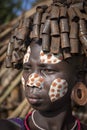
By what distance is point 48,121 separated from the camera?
9.26 feet

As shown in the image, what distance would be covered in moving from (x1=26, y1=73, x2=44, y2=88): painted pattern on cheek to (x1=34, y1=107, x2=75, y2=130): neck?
23 centimetres

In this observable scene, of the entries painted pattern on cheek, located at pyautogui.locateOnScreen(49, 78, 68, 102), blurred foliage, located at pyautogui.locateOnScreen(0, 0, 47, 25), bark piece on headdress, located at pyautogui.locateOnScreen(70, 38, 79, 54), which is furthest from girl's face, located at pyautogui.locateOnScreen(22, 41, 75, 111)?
blurred foliage, located at pyautogui.locateOnScreen(0, 0, 47, 25)

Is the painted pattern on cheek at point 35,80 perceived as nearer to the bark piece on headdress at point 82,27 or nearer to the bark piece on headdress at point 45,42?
the bark piece on headdress at point 45,42

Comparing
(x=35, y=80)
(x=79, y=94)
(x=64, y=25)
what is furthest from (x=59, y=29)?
(x=79, y=94)

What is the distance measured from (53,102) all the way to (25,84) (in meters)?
0.22

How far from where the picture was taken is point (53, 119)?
9.25 feet

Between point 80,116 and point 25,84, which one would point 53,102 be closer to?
point 25,84

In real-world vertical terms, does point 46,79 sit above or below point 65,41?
below

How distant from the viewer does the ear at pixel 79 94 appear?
2.79 meters

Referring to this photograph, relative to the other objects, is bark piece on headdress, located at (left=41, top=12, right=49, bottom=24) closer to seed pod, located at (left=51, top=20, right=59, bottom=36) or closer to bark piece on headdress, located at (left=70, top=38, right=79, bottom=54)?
seed pod, located at (left=51, top=20, right=59, bottom=36)

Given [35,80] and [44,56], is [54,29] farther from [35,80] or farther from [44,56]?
[35,80]

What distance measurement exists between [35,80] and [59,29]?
0.36 m

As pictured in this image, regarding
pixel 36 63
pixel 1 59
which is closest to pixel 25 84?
pixel 36 63

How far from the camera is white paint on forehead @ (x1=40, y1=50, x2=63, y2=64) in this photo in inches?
107
